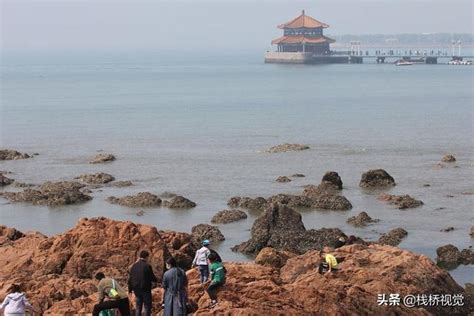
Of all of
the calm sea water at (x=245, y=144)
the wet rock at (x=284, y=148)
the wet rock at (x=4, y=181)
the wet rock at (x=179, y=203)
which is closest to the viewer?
the calm sea water at (x=245, y=144)

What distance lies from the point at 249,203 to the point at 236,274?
21.8 meters

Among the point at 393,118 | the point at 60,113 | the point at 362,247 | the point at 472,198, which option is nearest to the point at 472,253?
the point at 362,247

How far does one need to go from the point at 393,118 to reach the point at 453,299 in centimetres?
7257

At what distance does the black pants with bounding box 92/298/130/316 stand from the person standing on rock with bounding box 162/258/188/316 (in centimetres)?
68

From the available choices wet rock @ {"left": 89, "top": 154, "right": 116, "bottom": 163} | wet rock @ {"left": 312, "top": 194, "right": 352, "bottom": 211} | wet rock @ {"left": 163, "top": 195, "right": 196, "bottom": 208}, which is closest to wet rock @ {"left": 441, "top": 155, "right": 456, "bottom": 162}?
wet rock @ {"left": 312, "top": 194, "right": 352, "bottom": 211}

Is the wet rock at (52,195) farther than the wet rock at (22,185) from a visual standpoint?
No

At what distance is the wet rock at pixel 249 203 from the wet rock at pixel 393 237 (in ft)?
23.3

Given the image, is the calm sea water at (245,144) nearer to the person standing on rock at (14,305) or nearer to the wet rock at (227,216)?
the wet rock at (227,216)

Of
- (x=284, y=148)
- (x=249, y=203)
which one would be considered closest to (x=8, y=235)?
(x=249, y=203)

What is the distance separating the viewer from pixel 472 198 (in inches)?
1646

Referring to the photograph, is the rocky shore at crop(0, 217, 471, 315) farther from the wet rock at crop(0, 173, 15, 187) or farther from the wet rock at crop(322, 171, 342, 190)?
the wet rock at crop(0, 173, 15, 187)

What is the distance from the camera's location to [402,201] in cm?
3956

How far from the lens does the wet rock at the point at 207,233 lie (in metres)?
32.7

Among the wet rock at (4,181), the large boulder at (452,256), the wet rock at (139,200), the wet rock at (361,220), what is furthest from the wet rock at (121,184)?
the large boulder at (452,256)
